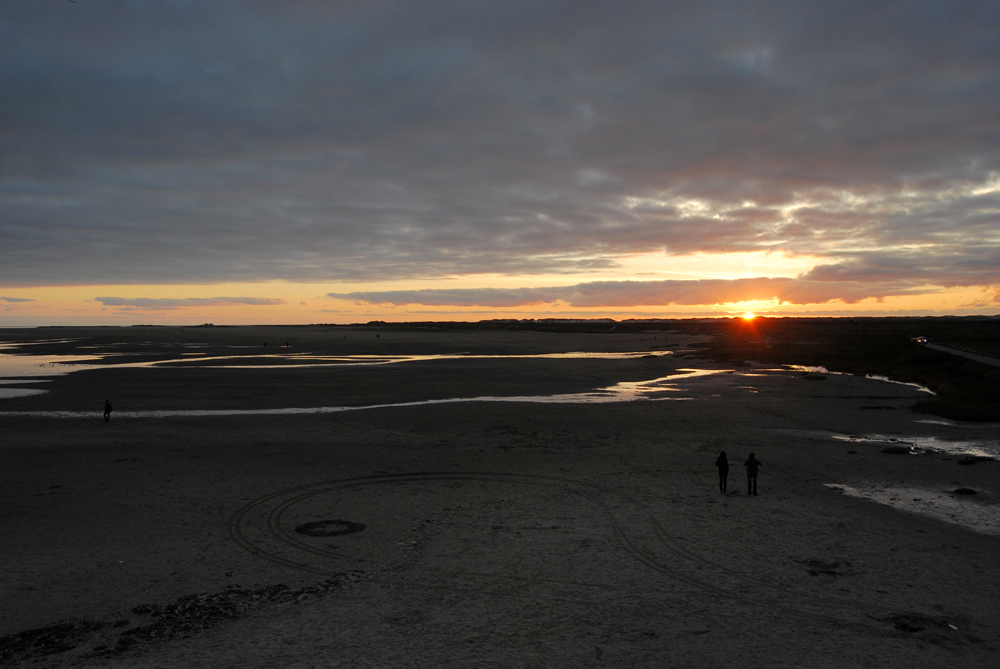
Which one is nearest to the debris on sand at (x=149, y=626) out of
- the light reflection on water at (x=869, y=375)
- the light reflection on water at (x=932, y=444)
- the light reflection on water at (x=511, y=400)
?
the light reflection on water at (x=511, y=400)

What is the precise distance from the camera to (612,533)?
15.8 metres

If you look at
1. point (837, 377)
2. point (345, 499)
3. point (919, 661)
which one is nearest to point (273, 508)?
point (345, 499)

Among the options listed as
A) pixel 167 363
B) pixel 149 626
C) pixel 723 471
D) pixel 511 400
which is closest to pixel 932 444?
pixel 723 471

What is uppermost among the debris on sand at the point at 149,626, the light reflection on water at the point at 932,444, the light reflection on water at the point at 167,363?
the light reflection on water at the point at 167,363

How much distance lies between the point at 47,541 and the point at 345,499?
24.1 ft

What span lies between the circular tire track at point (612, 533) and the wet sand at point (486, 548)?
2.9 inches

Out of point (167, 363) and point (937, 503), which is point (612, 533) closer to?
point (937, 503)

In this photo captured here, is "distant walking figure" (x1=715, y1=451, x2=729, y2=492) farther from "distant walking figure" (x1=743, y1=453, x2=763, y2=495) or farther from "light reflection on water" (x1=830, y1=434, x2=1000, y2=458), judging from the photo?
→ "light reflection on water" (x1=830, y1=434, x2=1000, y2=458)

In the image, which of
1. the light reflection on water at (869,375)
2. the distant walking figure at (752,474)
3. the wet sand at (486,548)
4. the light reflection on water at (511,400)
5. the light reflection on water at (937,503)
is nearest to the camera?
Result: the wet sand at (486,548)

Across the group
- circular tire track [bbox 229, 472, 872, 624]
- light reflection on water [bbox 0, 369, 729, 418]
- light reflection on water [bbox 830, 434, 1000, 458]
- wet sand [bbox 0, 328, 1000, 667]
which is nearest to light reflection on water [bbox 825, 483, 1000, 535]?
wet sand [bbox 0, 328, 1000, 667]

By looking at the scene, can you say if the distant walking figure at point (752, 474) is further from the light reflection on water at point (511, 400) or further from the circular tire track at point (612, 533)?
the light reflection on water at point (511, 400)

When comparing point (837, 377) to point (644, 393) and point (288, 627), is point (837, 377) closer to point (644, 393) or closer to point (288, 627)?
point (644, 393)

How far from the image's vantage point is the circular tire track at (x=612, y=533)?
12.2 m

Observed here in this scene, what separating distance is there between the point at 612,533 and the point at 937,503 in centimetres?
1015
